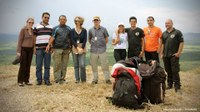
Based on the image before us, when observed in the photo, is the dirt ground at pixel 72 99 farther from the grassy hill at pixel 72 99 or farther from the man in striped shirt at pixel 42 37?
the man in striped shirt at pixel 42 37

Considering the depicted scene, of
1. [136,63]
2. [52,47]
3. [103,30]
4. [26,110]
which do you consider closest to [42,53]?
[52,47]

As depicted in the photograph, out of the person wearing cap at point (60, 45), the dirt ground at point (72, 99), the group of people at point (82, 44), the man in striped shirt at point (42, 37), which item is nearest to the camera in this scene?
the dirt ground at point (72, 99)

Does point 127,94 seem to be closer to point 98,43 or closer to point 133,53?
point 133,53

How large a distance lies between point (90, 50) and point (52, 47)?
1289mm

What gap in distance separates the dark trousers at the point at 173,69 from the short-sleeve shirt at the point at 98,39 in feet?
6.85

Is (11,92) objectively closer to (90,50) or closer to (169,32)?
(90,50)

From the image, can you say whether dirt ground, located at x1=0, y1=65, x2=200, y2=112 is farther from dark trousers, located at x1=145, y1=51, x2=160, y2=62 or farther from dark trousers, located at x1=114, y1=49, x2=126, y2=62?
dark trousers, located at x1=145, y1=51, x2=160, y2=62

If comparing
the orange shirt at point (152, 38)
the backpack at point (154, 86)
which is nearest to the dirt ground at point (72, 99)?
the backpack at point (154, 86)

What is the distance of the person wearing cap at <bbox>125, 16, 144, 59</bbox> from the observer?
7.62m

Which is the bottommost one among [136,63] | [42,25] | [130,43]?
[136,63]

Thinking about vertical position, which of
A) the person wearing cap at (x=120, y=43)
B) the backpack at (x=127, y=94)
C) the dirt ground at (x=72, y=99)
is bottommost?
the dirt ground at (x=72, y=99)

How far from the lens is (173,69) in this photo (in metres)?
7.29

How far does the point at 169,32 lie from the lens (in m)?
7.40

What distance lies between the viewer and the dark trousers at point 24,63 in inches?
305
